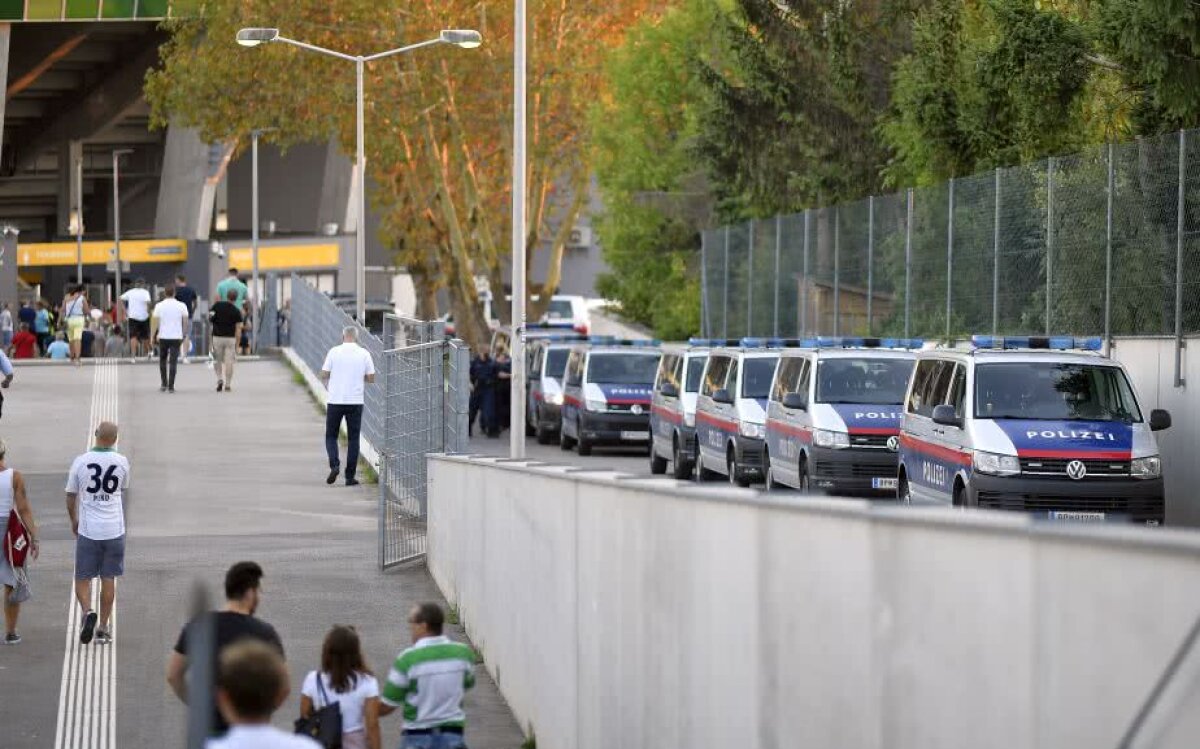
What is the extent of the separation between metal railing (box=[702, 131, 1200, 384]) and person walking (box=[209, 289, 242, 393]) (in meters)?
A: 10.5

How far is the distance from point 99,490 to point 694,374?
59.6ft

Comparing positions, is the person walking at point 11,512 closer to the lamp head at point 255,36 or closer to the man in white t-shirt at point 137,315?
the man in white t-shirt at point 137,315

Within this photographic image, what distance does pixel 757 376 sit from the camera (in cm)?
2962

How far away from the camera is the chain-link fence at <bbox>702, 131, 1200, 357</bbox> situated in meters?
24.8

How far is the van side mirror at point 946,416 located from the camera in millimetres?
19828

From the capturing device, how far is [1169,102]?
25.2 metres

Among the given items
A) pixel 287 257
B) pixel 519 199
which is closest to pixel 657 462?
pixel 519 199

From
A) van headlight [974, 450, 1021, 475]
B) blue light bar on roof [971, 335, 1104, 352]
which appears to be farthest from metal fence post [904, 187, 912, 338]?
van headlight [974, 450, 1021, 475]

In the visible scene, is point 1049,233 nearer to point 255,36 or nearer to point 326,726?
point 326,726

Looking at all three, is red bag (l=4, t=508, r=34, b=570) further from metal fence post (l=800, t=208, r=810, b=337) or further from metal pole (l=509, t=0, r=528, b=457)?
metal fence post (l=800, t=208, r=810, b=337)

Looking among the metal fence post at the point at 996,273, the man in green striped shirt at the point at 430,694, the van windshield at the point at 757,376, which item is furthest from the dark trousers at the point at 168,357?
the man in green striped shirt at the point at 430,694

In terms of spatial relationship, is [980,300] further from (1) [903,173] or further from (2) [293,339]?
(2) [293,339]

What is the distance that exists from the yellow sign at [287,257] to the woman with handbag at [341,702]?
88254 millimetres

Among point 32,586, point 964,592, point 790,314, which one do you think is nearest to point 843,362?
point 32,586
